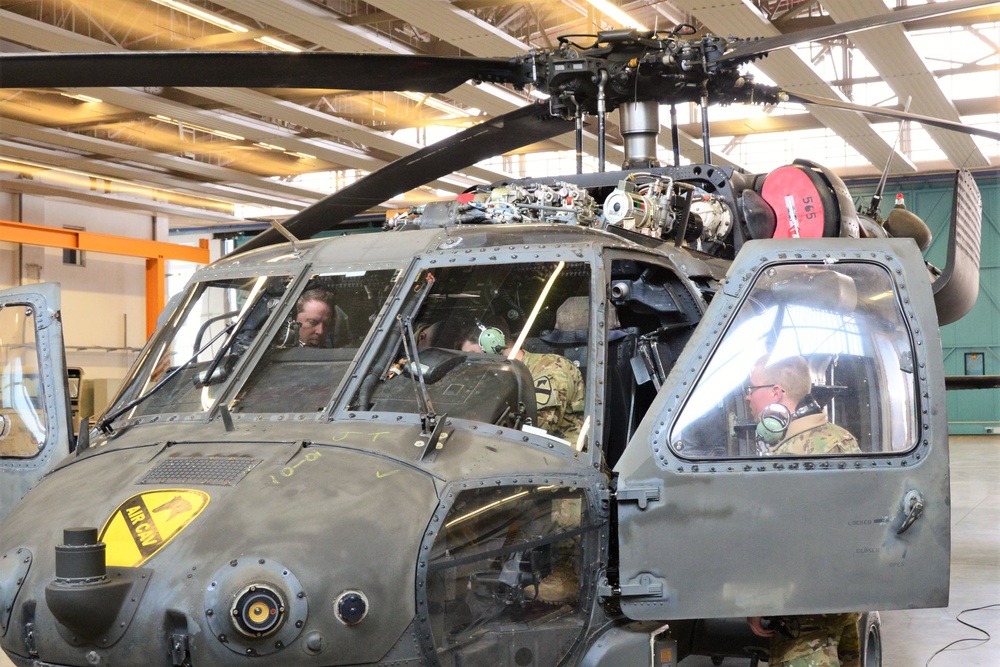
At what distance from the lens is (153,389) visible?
4445 millimetres

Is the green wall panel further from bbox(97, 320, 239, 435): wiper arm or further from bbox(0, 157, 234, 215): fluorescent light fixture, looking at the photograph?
bbox(97, 320, 239, 435): wiper arm

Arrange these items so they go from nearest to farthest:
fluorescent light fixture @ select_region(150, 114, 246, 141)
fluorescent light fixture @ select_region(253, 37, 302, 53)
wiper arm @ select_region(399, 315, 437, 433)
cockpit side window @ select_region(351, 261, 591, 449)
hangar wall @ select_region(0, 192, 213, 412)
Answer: wiper arm @ select_region(399, 315, 437, 433) → cockpit side window @ select_region(351, 261, 591, 449) → fluorescent light fixture @ select_region(253, 37, 302, 53) → fluorescent light fixture @ select_region(150, 114, 246, 141) → hangar wall @ select_region(0, 192, 213, 412)

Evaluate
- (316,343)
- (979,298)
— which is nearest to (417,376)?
(316,343)

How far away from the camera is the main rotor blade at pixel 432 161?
21.6ft

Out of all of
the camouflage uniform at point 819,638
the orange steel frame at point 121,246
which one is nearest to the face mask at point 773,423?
the camouflage uniform at point 819,638

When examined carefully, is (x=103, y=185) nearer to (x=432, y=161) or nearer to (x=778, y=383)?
(x=432, y=161)

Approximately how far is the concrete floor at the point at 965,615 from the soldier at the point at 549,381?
2950mm

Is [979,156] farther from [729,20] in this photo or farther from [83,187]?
[83,187]

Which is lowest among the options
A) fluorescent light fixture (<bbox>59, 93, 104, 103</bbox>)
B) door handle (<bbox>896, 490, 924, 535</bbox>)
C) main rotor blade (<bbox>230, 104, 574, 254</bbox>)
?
door handle (<bbox>896, 490, 924, 535</bbox>)

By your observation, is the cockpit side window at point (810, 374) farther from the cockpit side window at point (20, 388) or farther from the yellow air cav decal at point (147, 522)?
the cockpit side window at point (20, 388)

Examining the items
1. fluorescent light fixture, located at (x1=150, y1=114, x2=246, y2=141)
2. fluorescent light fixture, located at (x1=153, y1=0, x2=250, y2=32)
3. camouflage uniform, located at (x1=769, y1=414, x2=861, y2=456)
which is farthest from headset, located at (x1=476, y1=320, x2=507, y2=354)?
fluorescent light fixture, located at (x1=150, y1=114, x2=246, y2=141)

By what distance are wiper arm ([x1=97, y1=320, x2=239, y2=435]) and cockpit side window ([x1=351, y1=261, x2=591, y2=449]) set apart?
0.83m

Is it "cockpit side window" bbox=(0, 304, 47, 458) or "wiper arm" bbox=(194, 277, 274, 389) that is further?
"cockpit side window" bbox=(0, 304, 47, 458)

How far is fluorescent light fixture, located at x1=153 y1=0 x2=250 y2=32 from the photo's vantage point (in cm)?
1145
